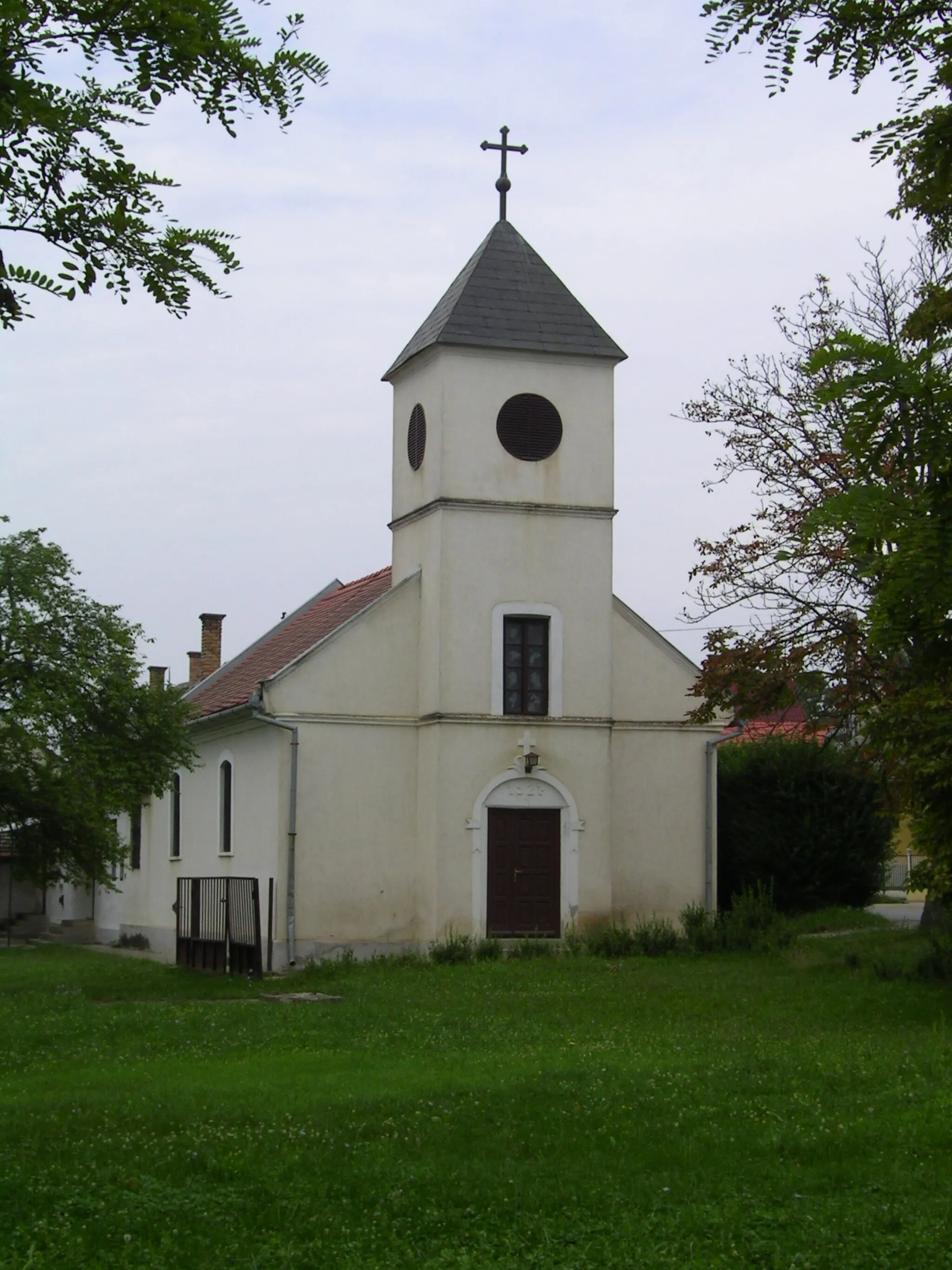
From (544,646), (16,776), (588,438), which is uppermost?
(588,438)

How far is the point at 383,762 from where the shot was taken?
2650 cm

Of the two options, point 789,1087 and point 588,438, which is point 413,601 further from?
point 789,1087

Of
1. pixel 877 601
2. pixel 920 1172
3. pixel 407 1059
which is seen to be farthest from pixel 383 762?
pixel 877 601

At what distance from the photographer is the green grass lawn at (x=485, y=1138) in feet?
26.2

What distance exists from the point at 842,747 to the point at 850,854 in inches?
105

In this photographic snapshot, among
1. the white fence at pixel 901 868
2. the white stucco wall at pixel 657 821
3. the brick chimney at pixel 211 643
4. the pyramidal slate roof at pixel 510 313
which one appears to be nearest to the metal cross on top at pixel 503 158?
the pyramidal slate roof at pixel 510 313

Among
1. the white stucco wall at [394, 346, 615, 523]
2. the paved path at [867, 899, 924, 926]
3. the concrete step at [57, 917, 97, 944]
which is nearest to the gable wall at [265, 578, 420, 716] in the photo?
the white stucco wall at [394, 346, 615, 523]

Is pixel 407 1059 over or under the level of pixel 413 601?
under

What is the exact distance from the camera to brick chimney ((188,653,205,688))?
1729 inches

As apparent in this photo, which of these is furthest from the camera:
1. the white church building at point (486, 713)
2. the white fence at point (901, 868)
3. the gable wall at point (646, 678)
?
the white fence at point (901, 868)

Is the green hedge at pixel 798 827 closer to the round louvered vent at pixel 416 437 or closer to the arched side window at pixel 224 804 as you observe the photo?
the round louvered vent at pixel 416 437

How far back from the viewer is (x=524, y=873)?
26203mm

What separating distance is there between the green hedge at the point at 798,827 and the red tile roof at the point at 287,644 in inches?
306

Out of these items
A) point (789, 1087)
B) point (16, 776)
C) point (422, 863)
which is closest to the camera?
point (789, 1087)
